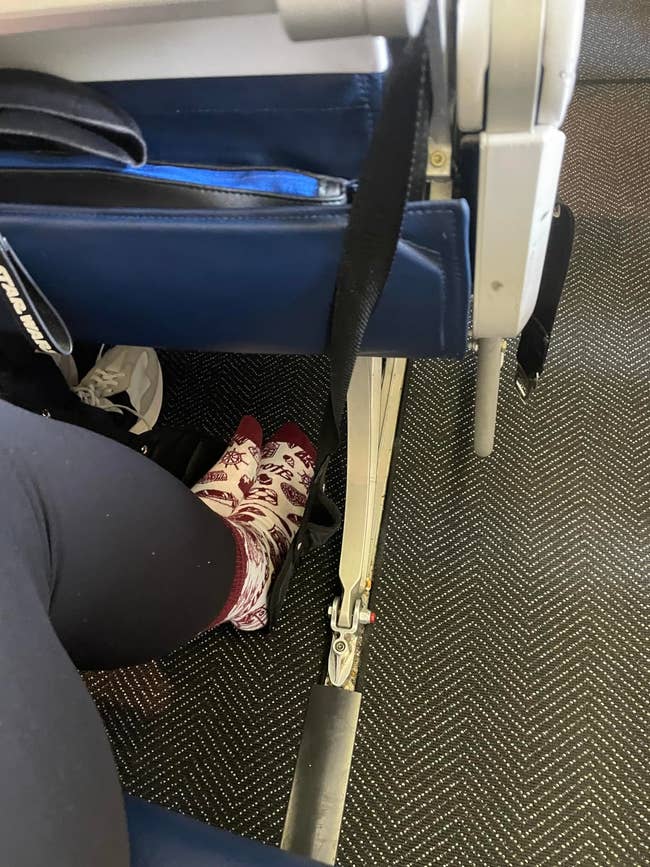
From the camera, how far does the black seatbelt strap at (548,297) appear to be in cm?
83

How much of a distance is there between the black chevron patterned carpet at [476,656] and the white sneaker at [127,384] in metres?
0.06

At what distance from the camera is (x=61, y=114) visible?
1.74 ft

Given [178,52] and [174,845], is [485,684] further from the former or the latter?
[178,52]

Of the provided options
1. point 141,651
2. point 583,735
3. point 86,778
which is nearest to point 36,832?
point 86,778

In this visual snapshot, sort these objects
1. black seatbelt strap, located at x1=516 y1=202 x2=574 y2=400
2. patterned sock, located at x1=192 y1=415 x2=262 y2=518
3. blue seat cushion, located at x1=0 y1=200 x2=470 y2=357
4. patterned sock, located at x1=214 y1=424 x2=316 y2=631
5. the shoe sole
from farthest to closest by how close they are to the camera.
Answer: the shoe sole, patterned sock, located at x1=192 y1=415 x2=262 y2=518, patterned sock, located at x1=214 y1=424 x2=316 y2=631, black seatbelt strap, located at x1=516 y1=202 x2=574 y2=400, blue seat cushion, located at x1=0 y1=200 x2=470 y2=357

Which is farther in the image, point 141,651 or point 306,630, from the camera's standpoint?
point 306,630

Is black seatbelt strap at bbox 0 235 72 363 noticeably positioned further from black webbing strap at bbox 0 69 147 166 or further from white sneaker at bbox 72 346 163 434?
white sneaker at bbox 72 346 163 434

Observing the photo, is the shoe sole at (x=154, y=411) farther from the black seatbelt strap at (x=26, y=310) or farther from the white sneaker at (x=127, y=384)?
the black seatbelt strap at (x=26, y=310)

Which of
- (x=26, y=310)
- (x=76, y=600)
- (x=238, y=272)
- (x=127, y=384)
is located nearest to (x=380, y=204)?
(x=238, y=272)

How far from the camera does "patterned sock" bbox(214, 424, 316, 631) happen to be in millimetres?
970

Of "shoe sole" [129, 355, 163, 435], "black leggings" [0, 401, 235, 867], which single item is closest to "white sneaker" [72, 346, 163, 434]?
"shoe sole" [129, 355, 163, 435]

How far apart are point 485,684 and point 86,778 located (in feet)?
2.14

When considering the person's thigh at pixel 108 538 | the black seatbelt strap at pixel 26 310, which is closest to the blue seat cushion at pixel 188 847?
the person's thigh at pixel 108 538

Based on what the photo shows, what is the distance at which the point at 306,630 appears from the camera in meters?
1.13
